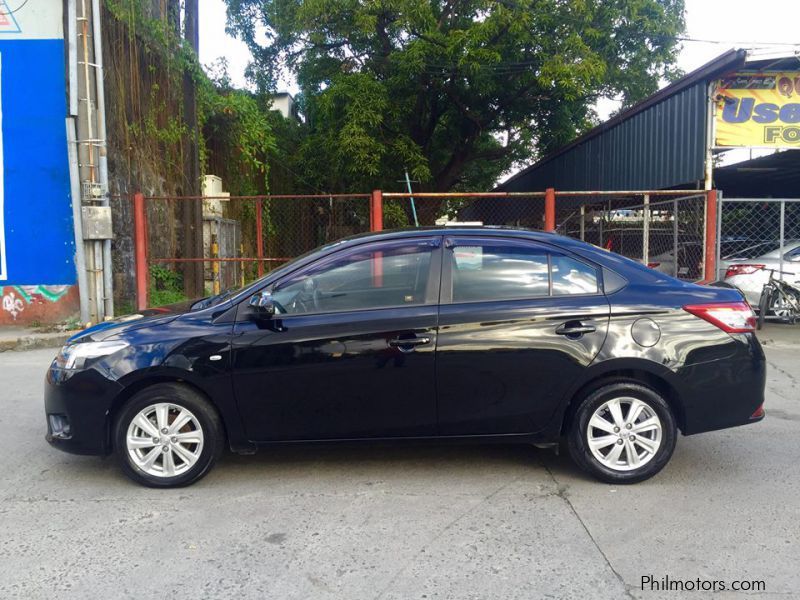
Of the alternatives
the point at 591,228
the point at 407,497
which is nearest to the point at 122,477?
the point at 407,497

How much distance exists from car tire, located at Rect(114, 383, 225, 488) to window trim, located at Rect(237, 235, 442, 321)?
65 cm

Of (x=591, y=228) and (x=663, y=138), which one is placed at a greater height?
(x=663, y=138)

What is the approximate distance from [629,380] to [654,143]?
9183mm

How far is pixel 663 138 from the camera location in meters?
11.7

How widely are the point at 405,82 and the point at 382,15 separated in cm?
162

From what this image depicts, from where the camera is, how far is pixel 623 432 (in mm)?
4215

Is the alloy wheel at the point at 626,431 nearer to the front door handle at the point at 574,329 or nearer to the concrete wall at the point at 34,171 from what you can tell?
the front door handle at the point at 574,329

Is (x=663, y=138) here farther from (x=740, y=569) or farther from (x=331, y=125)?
(x=740, y=569)

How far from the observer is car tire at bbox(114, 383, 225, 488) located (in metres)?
4.16

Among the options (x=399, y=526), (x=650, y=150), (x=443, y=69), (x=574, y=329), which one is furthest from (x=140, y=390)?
(x=443, y=69)

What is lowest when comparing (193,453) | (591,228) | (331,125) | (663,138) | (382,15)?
(193,453)

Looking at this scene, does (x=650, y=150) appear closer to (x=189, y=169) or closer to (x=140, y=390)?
(x=189, y=169)

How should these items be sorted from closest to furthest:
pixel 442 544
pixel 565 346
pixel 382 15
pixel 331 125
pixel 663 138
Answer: pixel 442 544 < pixel 565 346 < pixel 663 138 < pixel 382 15 < pixel 331 125

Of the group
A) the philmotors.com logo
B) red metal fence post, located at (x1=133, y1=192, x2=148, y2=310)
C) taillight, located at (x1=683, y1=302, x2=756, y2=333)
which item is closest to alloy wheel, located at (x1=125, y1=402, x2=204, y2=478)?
taillight, located at (x1=683, y1=302, x2=756, y2=333)
